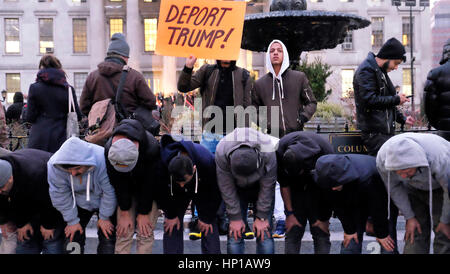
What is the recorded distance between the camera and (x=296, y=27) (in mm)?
8727

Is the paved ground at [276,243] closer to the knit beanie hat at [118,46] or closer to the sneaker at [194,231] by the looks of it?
the sneaker at [194,231]

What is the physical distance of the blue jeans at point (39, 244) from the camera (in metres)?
4.92

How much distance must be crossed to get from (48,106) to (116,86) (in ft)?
3.47

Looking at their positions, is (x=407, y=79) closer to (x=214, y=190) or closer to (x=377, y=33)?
(x=377, y=33)

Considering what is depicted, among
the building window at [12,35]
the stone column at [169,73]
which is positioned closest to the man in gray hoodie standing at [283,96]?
the stone column at [169,73]

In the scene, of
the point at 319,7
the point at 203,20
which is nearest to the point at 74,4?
the point at 319,7

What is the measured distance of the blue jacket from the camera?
15.0 ft

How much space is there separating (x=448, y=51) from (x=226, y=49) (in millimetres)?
3140

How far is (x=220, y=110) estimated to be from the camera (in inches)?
233

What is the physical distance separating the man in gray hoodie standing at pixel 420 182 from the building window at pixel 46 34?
48.5 meters

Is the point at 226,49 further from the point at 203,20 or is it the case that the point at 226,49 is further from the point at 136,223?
the point at 136,223

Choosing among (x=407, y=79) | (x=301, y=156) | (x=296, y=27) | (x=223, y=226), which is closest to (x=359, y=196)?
(x=301, y=156)

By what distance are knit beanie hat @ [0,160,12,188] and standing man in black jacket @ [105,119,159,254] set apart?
2.85ft

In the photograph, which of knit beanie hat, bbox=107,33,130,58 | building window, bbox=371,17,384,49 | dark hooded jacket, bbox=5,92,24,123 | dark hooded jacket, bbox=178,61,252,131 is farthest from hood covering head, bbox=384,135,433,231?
building window, bbox=371,17,384,49
